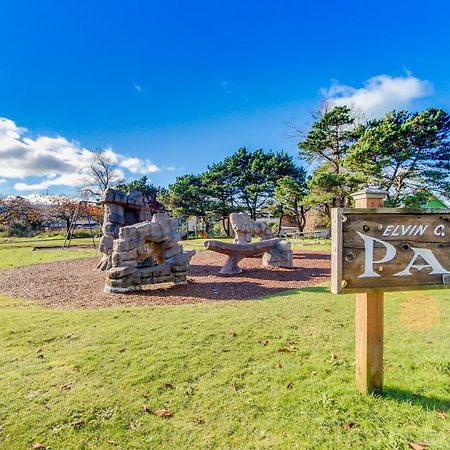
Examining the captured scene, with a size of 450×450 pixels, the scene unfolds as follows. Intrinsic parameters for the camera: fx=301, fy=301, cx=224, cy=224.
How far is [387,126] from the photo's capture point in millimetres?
15047

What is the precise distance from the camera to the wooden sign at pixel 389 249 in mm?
2271

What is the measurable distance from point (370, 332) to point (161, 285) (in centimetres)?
558

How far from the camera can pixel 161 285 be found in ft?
23.8

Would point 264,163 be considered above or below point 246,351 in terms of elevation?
above

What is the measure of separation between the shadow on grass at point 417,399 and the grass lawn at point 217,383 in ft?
0.04

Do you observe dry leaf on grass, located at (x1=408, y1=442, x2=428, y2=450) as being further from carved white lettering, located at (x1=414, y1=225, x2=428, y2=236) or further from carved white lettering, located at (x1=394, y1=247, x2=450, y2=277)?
carved white lettering, located at (x1=414, y1=225, x2=428, y2=236)

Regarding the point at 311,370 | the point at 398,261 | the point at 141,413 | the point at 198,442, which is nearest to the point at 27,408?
→ the point at 141,413

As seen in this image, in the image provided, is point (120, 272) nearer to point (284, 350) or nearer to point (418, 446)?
point (284, 350)

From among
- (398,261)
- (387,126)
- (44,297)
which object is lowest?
(44,297)

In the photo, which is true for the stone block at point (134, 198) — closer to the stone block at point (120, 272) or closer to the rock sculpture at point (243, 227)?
the rock sculpture at point (243, 227)

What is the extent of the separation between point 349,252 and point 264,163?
27.0 meters

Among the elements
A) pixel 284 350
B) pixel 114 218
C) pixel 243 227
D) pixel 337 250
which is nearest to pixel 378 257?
pixel 337 250

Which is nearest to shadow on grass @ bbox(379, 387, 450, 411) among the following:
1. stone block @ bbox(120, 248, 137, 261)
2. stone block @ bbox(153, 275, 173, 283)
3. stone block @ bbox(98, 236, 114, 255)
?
stone block @ bbox(153, 275, 173, 283)

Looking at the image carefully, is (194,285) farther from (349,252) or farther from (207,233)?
(207,233)
